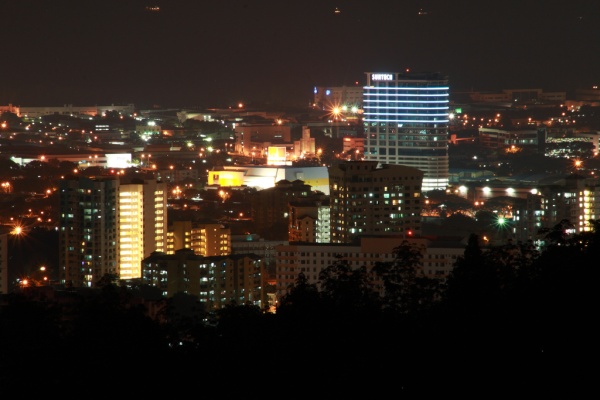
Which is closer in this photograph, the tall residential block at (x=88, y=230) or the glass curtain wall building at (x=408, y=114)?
the tall residential block at (x=88, y=230)

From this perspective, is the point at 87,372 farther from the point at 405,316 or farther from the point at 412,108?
the point at 412,108

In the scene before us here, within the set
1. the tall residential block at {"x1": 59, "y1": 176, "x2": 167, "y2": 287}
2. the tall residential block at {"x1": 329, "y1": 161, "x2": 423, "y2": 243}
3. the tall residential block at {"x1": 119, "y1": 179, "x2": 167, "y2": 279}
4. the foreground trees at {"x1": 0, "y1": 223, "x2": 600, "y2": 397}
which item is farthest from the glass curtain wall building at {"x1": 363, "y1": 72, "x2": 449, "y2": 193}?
the foreground trees at {"x1": 0, "y1": 223, "x2": 600, "y2": 397}

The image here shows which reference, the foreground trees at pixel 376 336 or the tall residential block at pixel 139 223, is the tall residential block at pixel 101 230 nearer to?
the tall residential block at pixel 139 223

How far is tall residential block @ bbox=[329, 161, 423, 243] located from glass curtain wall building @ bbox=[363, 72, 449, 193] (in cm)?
1024

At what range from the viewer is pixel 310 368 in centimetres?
794

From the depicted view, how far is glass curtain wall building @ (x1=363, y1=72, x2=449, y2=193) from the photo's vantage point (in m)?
30.6

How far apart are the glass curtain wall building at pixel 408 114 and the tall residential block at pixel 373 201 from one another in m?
10.2

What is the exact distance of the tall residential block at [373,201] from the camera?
19734 millimetres

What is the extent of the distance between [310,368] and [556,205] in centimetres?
1254

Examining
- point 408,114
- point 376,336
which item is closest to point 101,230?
point 376,336

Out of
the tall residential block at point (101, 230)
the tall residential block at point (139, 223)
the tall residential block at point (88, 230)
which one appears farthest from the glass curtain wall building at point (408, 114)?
the tall residential block at point (88, 230)

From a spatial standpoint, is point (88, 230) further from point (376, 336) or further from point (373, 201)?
point (376, 336)

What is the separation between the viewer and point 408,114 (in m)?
30.7

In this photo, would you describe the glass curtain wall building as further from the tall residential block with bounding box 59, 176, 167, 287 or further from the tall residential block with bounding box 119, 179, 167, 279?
the tall residential block with bounding box 59, 176, 167, 287
